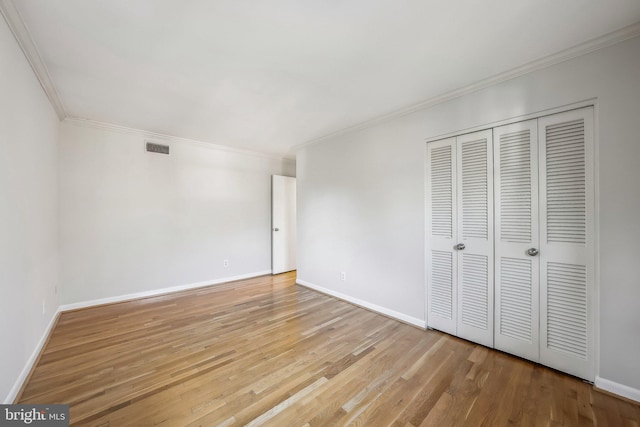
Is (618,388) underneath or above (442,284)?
underneath

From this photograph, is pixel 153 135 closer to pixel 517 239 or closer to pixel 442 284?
A: pixel 442 284

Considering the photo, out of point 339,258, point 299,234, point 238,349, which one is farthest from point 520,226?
point 299,234

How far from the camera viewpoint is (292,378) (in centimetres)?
190

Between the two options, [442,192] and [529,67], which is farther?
[442,192]

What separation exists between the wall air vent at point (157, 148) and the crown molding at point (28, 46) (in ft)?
3.68

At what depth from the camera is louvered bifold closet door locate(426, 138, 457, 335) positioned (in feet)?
8.40

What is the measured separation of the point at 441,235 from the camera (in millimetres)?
2645

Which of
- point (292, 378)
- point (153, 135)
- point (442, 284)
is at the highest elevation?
point (153, 135)

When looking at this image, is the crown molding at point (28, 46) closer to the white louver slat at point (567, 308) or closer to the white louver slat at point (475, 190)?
the white louver slat at point (475, 190)

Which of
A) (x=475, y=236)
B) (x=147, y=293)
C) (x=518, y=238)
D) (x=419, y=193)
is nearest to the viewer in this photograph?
(x=518, y=238)

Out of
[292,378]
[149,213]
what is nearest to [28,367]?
[292,378]

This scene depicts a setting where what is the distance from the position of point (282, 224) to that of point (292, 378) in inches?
143

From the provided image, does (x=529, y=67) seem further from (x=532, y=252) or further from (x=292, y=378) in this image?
(x=292, y=378)

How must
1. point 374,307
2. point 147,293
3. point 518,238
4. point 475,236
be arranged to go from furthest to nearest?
point 147,293 < point 374,307 < point 475,236 < point 518,238
